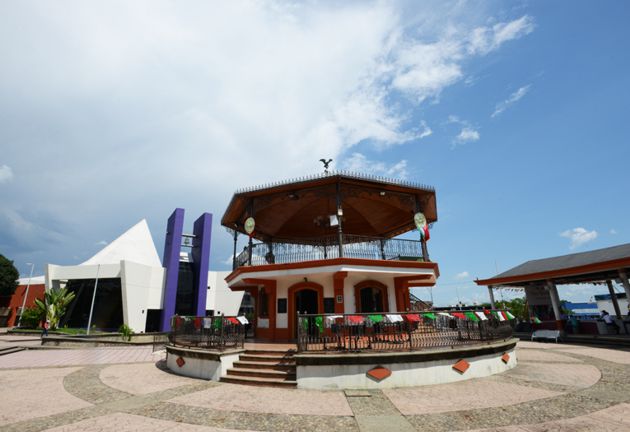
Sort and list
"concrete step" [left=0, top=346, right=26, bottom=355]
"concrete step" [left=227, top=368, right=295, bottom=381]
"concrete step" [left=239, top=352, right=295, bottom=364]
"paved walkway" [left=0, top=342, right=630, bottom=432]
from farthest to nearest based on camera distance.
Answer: "concrete step" [left=0, top=346, right=26, bottom=355] → "concrete step" [left=239, top=352, right=295, bottom=364] → "concrete step" [left=227, top=368, right=295, bottom=381] → "paved walkway" [left=0, top=342, right=630, bottom=432]

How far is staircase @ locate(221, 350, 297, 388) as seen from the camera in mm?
9547

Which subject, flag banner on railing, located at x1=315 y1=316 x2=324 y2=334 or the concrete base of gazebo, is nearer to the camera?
the concrete base of gazebo

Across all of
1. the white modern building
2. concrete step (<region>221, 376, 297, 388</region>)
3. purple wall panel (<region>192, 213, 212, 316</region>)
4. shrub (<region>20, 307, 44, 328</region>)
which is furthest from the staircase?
shrub (<region>20, 307, 44, 328</region>)

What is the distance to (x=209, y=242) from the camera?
38188mm

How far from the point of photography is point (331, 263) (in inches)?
512

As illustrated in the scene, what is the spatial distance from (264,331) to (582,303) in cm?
8270

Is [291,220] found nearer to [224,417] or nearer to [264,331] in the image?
[264,331]

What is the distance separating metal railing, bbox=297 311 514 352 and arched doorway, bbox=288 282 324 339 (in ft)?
12.1

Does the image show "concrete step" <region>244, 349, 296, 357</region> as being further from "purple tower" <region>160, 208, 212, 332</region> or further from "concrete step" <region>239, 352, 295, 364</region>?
"purple tower" <region>160, 208, 212, 332</region>

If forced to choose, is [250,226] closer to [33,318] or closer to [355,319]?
[355,319]

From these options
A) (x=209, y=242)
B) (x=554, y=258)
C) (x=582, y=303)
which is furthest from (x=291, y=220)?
(x=582, y=303)

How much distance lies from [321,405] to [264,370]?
3.24m

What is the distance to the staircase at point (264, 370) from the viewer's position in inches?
376

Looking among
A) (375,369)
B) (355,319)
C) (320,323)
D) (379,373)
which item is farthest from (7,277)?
(379,373)
